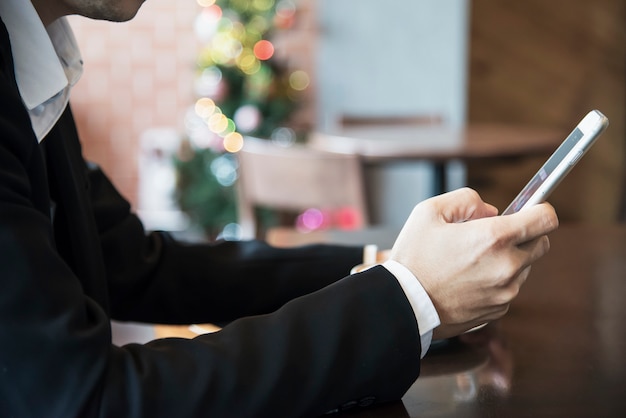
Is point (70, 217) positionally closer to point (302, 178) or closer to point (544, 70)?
point (302, 178)

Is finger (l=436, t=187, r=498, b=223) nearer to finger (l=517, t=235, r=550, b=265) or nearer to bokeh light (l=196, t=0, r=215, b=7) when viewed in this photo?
finger (l=517, t=235, r=550, b=265)

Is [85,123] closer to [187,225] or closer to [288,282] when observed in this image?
[187,225]

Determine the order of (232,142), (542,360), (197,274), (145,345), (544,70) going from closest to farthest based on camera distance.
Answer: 1. (145,345)
2. (542,360)
3. (197,274)
4. (232,142)
5. (544,70)

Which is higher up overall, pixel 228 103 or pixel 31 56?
pixel 31 56

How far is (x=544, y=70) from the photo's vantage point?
494cm

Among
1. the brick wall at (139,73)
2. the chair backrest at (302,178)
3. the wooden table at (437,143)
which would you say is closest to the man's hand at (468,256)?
the chair backrest at (302,178)

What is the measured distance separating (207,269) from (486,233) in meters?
0.47

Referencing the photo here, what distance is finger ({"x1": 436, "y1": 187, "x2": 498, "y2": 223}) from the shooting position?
727 mm

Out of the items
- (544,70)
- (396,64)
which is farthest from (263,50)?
(544,70)

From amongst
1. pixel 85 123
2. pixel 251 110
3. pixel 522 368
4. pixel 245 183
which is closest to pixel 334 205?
pixel 245 183

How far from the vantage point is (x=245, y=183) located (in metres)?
2.56

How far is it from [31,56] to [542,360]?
0.51 metres

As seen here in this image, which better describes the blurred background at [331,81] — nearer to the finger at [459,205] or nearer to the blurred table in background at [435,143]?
the blurred table in background at [435,143]

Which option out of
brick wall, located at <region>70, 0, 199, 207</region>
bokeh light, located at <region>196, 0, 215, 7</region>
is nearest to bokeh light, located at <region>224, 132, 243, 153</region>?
brick wall, located at <region>70, 0, 199, 207</region>
